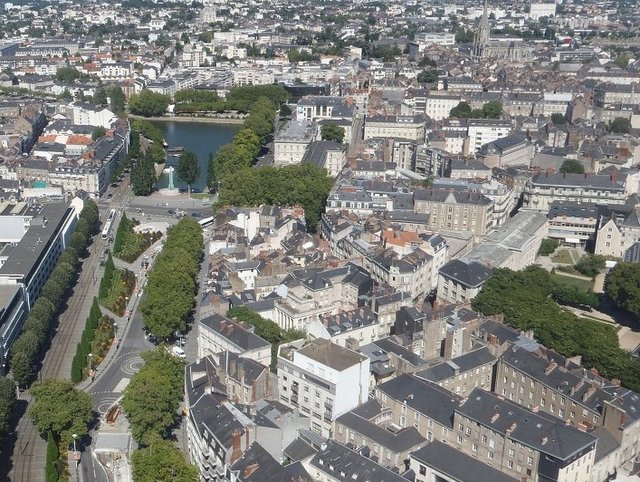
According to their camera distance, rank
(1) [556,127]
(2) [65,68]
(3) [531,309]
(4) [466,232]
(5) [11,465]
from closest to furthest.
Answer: (5) [11,465]
(3) [531,309]
(4) [466,232]
(1) [556,127]
(2) [65,68]

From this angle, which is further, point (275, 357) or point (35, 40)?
point (35, 40)

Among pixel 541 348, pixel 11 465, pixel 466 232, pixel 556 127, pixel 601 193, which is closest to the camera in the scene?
pixel 11 465

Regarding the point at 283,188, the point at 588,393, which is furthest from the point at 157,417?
the point at 283,188

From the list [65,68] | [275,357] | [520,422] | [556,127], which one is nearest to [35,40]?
[65,68]

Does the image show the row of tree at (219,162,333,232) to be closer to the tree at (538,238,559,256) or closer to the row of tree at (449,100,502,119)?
the tree at (538,238,559,256)

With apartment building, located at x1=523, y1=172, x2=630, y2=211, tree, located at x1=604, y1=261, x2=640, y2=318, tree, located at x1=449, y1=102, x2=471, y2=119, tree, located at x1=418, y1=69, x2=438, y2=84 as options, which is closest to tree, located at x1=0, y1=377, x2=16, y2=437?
tree, located at x1=604, y1=261, x2=640, y2=318

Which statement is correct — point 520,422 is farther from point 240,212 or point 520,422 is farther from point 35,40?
point 35,40

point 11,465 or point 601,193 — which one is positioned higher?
point 601,193
